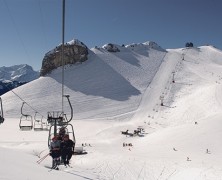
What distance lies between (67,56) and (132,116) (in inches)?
1599

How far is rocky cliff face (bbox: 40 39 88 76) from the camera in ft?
284

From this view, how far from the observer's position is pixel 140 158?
25.1 m

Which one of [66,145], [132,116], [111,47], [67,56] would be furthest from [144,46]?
[66,145]

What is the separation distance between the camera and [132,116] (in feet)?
175

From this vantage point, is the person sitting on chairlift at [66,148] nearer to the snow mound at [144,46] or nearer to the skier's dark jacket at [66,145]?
the skier's dark jacket at [66,145]

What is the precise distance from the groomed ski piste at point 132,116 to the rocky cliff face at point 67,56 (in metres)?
2.82

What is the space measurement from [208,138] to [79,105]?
112 feet

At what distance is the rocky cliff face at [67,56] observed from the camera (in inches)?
3413

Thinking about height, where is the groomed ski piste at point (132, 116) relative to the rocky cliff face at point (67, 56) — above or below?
below

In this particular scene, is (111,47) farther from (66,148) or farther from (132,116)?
(66,148)

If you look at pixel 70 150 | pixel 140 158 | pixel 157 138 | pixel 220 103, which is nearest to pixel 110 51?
pixel 220 103

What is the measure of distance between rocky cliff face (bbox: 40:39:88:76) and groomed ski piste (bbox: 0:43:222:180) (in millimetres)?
2822

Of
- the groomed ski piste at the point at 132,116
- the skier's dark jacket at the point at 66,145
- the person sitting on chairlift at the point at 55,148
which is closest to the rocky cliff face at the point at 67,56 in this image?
the groomed ski piste at the point at 132,116

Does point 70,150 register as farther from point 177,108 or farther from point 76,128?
point 177,108
